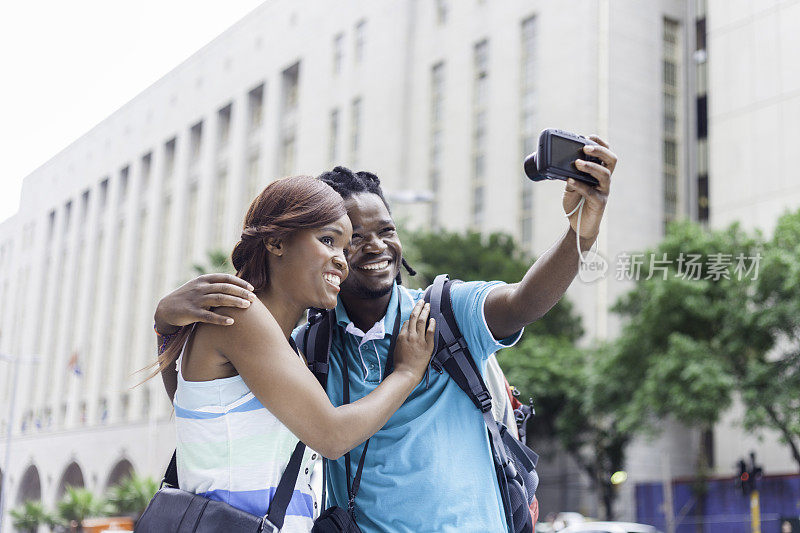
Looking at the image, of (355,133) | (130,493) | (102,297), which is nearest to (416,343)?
(102,297)

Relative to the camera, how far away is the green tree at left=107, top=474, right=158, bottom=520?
9.23 m

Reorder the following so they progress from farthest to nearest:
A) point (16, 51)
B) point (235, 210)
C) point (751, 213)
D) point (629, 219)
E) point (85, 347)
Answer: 1. point (235, 210)
2. point (629, 219)
3. point (751, 213)
4. point (85, 347)
5. point (16, 51)

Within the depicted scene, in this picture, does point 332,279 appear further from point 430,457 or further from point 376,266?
point 430,457

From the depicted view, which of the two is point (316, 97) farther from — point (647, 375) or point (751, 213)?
point (647, 375)

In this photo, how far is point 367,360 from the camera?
101 inches

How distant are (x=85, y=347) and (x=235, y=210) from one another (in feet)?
100

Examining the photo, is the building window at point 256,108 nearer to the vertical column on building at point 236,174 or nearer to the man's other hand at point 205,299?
the vertical column on building at point 236,174

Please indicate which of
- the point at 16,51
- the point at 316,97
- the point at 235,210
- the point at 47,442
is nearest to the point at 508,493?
the point at 16,51

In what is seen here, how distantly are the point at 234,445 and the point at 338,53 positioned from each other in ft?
130

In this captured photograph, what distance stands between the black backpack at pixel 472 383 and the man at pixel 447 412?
0.03 meters

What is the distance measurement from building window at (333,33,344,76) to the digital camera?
39.0 metres

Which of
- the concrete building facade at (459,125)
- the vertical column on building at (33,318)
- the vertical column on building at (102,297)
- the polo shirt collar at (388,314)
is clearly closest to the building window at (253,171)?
the concrete building facade at (459,125)

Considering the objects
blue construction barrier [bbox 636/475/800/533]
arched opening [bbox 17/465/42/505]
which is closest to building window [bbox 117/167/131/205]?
arched opening [bbox 17/465/42/505]

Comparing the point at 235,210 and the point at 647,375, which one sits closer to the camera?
the point at 647,375
